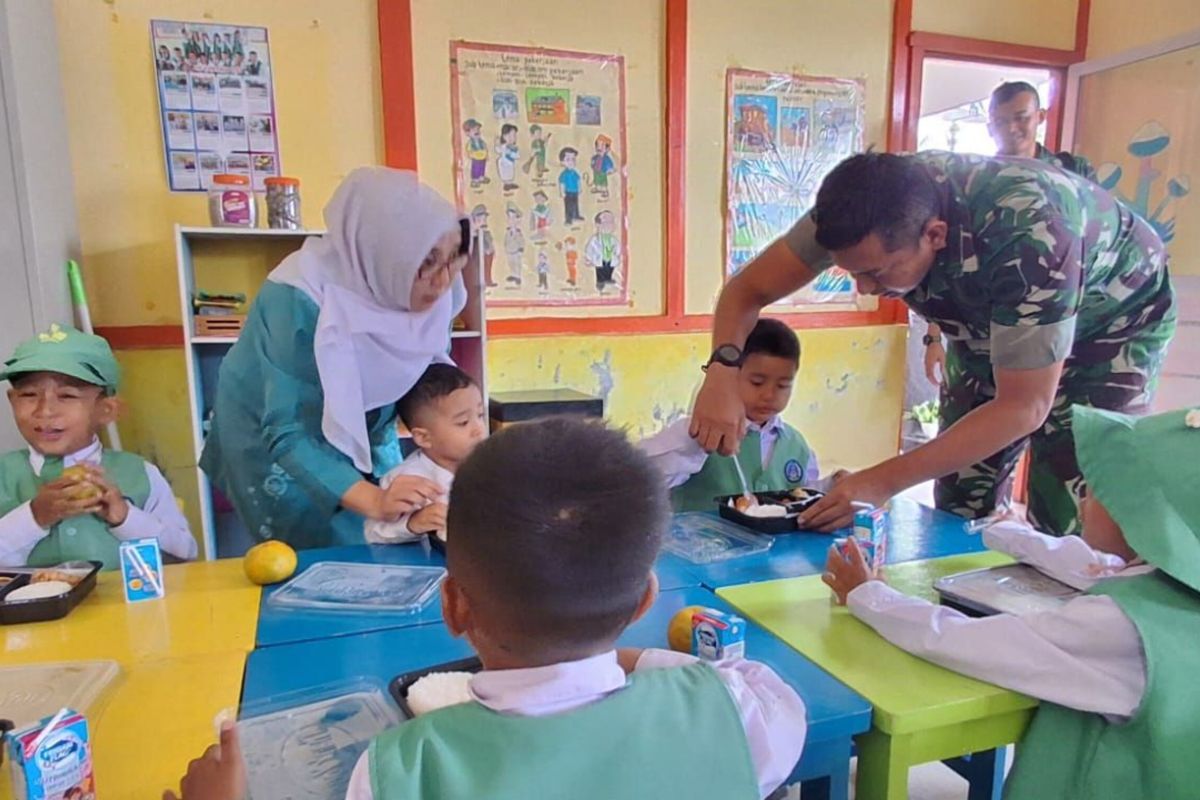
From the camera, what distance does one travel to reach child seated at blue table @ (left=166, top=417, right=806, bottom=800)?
668mm

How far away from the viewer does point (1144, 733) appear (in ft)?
2.97

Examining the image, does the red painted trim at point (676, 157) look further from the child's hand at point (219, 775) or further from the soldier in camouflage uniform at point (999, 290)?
the child's hand at point (219, 775)

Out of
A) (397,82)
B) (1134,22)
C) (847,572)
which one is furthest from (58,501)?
(1134,22)

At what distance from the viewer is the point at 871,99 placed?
3.71m

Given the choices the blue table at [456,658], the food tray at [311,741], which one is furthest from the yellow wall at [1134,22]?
the food tray at [311,741]

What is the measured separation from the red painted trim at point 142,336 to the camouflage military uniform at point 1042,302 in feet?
8.10

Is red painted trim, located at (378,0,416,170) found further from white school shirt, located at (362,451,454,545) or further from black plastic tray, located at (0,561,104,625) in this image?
black plastic tray, located at (0,561,104,625)

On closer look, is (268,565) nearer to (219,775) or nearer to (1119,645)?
A: (219,775)

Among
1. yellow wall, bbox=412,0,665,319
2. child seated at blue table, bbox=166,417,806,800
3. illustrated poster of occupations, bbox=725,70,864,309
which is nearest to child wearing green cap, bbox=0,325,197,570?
child seated at blue table, bbox=166,417,806,800

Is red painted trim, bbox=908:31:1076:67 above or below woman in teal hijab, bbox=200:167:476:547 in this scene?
above

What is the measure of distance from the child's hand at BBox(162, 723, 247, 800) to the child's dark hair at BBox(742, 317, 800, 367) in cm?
157

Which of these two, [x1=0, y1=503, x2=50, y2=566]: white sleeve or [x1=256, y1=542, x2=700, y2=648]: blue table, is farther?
[x1=0, y1=503, x2=50, y2=566]: white sleeve

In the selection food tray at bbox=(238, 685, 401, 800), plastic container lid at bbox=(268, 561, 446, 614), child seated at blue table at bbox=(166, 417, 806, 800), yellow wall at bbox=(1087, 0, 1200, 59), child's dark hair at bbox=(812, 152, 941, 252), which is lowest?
plastic container lid at bbox=(268, 561, 446, 614)

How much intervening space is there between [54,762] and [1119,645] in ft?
3.58
